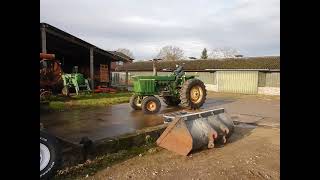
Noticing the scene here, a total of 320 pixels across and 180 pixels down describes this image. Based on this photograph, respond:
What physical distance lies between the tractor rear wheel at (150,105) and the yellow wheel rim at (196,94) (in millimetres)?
1548

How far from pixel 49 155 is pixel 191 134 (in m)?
2.47

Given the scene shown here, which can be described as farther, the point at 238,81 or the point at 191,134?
the point at 238,81

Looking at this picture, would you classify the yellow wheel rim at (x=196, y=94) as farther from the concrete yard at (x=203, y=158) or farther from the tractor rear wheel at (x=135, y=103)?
the concrete yard at (x=203, y=158)

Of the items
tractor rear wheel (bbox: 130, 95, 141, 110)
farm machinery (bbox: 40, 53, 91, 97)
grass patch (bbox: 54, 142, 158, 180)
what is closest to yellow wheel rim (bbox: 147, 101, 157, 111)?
tractor rear wheel (bbox: 130, 95, 141, 110)

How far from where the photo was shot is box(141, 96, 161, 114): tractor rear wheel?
35.8 feet

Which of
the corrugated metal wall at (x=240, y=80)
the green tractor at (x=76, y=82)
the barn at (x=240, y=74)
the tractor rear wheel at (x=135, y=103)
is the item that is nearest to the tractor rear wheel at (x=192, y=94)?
the tractor rear wheel at (x=135, y=103)

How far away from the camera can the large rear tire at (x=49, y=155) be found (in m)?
4.10

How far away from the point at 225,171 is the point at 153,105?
6523 millimetres

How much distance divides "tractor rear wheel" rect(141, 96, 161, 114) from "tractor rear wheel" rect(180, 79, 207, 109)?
40.7 inches

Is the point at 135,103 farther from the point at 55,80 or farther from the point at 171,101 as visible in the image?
the point at 55,80

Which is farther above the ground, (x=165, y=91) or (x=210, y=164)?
(x=165, y=91)

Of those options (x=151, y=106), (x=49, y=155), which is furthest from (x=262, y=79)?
(x=49, y=155)

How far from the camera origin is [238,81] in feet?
89.5
